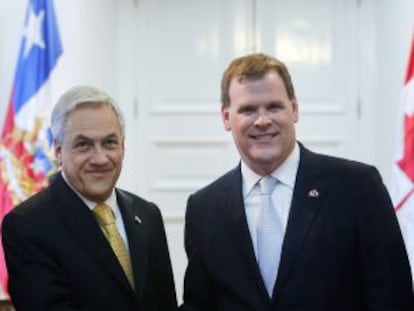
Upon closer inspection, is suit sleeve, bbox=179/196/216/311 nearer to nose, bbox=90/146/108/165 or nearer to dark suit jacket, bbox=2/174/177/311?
dark suit jacket, bbox=2/174/177/311

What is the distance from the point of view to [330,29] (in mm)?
4258

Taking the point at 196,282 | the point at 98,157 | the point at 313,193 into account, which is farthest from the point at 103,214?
the point at 313,193

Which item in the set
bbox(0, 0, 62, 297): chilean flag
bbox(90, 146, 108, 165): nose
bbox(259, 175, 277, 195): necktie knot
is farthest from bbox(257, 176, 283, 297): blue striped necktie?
bbox(0, 0, 62, 297): chilean flag

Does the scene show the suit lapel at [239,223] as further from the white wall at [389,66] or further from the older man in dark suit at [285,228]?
the white wall at [389,66]

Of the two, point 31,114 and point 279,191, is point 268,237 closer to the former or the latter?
point 279,191

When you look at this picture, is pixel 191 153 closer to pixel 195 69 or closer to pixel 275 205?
pixel 195 69

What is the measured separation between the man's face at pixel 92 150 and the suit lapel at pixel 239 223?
0.32 m

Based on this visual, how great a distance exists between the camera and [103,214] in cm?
192

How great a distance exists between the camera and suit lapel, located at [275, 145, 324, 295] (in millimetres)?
1787

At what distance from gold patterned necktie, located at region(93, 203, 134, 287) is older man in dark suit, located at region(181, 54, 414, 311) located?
7.4 inches

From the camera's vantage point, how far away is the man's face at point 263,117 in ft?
6.02

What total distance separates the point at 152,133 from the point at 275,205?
8.13ft

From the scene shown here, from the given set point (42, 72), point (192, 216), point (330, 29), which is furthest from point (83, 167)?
point (330, 29)

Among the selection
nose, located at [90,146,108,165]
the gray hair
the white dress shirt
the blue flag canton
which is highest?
the blue flag canton
